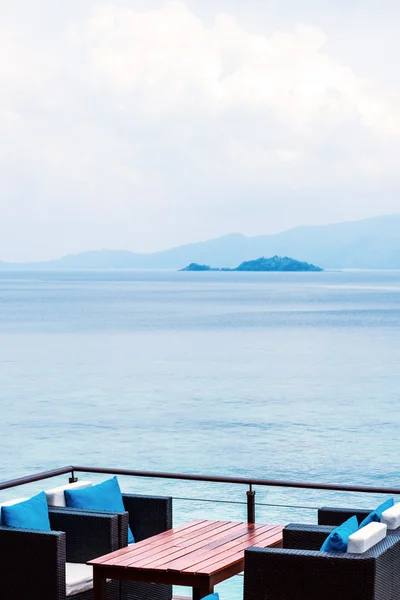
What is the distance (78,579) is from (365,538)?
1.42m

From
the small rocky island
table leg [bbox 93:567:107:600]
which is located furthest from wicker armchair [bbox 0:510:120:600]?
the small rocky island

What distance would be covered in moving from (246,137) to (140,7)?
64.6 ft

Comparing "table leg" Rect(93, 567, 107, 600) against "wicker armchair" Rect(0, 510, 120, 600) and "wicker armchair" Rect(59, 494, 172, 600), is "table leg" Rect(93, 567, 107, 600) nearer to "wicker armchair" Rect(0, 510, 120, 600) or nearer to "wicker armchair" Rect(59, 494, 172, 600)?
"wicker armchair" Rect(0, 510, 120, 600)

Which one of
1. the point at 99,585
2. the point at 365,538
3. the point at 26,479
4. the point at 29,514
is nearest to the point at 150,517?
the point at 26,479

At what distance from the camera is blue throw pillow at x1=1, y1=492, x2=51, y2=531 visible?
5352mm

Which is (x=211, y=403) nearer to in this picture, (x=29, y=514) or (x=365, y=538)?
(x=29, y=514)

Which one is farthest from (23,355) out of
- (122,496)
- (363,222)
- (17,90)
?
(363,222)

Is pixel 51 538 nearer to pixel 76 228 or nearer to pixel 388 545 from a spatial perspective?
pixel 388 545

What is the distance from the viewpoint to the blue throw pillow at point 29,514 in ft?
17.6

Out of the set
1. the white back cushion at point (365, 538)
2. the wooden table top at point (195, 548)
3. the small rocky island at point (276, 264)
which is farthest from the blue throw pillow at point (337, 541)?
the small rocky island at point (276, 264)

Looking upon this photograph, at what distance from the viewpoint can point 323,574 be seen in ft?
15.2

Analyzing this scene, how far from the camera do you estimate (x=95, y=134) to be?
88.3m

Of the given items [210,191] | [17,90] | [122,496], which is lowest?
[122,496]

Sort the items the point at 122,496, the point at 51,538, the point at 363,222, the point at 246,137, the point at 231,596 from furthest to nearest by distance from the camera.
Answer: the point at 363,222 → the point at 246,137 → the point at 231,596 → the point at 122,496 → the point at 51,538
